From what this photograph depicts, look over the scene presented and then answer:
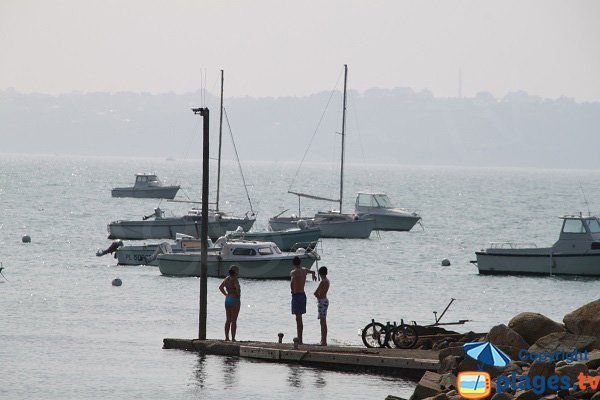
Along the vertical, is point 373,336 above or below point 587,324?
below

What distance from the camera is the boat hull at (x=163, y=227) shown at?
7738 cm

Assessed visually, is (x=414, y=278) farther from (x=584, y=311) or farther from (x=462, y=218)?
(x=462, y=218)

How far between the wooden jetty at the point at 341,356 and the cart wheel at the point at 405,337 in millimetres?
814

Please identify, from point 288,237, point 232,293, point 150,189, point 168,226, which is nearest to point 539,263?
point 288,237

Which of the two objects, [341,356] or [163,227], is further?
[163,227]

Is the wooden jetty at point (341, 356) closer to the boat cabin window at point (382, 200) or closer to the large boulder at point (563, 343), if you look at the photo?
the large boulder at point (563, 343)

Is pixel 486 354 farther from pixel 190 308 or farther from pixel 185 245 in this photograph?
pixel 185 245

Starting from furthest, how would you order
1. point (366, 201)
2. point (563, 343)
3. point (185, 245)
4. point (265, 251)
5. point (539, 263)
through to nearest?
point (366, 201)
point (185, 245)
point (539, 263)
point (265, 251)
point (563, 343)

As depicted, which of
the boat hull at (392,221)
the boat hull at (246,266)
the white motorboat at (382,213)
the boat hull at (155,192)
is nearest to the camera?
the boat hull at (246,266)

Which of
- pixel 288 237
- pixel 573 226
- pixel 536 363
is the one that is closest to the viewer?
pixel 536 363

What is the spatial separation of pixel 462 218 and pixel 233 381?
10010 centimetres

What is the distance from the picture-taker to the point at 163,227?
78625mm

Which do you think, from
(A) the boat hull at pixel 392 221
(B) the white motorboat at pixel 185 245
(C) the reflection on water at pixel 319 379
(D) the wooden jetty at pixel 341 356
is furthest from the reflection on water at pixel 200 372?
(A) the boat hull at pixel 392 221

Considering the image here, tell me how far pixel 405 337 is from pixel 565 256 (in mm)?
27571
